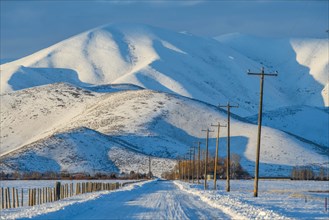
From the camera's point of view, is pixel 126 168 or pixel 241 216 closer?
pixel 241 216

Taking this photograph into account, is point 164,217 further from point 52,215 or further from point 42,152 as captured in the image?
point 42,152

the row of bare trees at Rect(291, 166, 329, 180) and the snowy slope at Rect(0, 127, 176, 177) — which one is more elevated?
the snowy slope at Rect(0, 127, 176, 177)

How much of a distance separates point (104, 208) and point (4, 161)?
14360 centimetres

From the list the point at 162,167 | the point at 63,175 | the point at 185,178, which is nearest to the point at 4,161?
the point at 63,175

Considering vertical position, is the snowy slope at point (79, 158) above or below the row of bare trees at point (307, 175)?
above

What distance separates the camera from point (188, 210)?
35.0 metres

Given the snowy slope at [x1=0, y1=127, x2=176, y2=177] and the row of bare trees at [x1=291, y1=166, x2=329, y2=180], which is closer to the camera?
the row of bare trees at [x1=291, y1=166, x2=329, y2=180]

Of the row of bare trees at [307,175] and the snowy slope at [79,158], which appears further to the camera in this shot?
the snowy slope at [79,158]

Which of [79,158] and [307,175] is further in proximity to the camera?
[79,158]

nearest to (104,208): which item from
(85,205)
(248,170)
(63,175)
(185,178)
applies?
(85,205)

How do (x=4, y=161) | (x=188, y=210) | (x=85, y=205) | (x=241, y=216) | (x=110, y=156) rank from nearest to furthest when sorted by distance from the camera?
(x=241, y=216), (x=188, y=210), (x=85, y=205), (x=4, y=161), (x=110, y=156)

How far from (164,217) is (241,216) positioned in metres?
3.11

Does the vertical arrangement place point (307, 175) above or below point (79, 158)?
below

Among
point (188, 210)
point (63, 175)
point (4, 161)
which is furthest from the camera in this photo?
point (4, 161)
